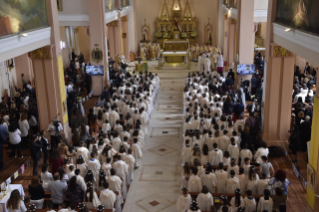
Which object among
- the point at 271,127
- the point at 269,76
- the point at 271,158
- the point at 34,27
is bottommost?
the point at 271,158

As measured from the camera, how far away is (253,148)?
38.6 ft

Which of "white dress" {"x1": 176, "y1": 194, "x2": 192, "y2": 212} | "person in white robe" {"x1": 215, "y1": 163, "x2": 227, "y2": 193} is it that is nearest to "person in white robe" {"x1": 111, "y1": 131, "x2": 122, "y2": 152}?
"person in white robe" {"x1": 215, "y1": 163, "x2": 227, "y2": 193}

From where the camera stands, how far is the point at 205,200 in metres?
7.72

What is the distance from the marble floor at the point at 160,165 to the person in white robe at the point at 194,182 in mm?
856

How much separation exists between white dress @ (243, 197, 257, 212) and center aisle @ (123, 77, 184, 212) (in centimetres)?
201

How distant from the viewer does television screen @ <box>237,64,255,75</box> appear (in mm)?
17344

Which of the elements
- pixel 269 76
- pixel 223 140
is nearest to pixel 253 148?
pixel 223 140

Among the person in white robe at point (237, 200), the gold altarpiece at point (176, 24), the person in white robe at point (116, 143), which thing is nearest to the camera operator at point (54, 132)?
the person in white robe at point (116, 143)

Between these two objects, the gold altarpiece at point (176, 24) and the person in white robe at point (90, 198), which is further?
the gold altarpiece at point (176, 24)

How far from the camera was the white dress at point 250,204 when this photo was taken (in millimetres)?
7504

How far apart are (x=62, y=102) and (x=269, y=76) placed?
7386 mm

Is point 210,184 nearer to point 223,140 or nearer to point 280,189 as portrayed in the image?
point 280,189

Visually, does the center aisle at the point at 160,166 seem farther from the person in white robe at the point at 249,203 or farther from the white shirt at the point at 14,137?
the white shirt at the point at 14,137

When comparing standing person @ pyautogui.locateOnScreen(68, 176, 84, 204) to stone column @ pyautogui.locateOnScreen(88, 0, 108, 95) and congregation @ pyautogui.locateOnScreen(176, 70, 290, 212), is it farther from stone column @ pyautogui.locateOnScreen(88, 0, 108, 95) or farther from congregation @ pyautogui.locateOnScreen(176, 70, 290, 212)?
stone column @ pyautogui.locateOnScreen(88, 0, 108, 95)
